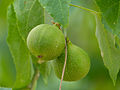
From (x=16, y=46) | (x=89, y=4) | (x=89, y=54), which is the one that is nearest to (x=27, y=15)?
(x=16, y=46)

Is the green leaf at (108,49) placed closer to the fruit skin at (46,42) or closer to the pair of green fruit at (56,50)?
the pair of green fruit at (56,50)

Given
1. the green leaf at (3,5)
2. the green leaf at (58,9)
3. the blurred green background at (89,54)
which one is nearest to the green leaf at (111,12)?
the green leaf at (58,9)

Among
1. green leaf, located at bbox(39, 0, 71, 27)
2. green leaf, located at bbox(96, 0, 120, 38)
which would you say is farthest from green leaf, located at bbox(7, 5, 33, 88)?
green leaf, located at bbox(96, 0, 120, 38)

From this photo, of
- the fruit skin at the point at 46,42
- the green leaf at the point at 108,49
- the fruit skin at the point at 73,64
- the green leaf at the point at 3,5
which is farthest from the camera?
the green leaf at the point at 3,5

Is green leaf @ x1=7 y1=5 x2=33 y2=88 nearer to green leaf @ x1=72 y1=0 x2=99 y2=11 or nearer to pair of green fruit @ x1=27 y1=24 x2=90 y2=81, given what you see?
pair of green fruit @ x1=27 y1=24 x2=90 y2=81

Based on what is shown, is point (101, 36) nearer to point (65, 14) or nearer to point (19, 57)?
point (65, 14)

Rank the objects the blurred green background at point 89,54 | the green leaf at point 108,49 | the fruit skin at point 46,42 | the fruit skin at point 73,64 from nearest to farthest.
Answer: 1. the fruit skin at point 46,42
2. the fruit skin at point 73,64
3. the green leaf at point 108,49
4. the blurred green background at point 89,54

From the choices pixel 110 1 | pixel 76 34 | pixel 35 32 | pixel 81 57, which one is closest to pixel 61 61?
pixel 81 57
